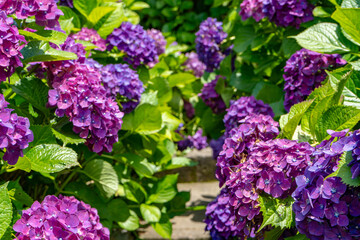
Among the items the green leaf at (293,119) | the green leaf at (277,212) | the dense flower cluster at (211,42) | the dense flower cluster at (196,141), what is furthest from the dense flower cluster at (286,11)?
the dense flower cluster at (196,141)

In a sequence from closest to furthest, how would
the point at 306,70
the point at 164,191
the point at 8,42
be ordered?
the point at 8,42 < the point at 306,70 < the point at 164,191

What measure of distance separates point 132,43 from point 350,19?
1.23 m

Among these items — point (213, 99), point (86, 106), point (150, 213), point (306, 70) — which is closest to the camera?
point (86, 106)

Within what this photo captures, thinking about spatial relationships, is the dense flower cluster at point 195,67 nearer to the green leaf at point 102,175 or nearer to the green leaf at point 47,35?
the green leaf at point 102,175

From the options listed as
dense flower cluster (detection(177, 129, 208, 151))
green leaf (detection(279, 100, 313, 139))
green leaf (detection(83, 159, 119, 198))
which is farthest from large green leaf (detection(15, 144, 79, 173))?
dense flower cluster (detection(177, 129, 208, 151))

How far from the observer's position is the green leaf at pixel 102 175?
6.91 feet

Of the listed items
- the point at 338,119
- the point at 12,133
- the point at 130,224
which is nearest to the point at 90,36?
the point at 130,224

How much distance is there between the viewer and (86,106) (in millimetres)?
1703

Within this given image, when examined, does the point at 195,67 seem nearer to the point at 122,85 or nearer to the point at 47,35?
the point at 122,85

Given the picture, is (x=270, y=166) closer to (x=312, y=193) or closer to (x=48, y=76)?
(x=312, y=193)

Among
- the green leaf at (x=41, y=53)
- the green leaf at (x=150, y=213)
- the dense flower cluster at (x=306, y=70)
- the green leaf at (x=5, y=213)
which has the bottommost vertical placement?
the green leaf at (x=150, y=213)

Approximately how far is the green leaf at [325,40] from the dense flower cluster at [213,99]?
1.23 metres

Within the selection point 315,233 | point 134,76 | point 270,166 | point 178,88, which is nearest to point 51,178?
point 134,76

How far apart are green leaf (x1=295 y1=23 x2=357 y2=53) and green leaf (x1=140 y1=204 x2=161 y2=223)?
4.23ft
